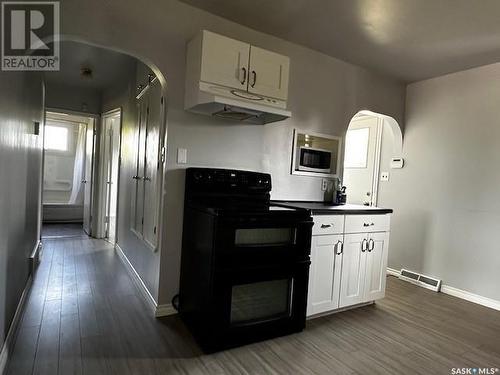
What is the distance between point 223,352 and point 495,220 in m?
2.86

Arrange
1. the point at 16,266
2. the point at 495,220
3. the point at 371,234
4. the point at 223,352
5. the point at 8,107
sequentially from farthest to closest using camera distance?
the point at 495,220 → the point at 371,234 → the point at 16,266 → the point at 223,352 → the point at 8,107

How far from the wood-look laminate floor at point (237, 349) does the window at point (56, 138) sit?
4.53 meters

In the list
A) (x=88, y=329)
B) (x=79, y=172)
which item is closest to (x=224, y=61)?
(x=88, y=329)

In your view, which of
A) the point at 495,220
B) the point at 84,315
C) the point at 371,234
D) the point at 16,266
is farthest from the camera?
the point at 495,220

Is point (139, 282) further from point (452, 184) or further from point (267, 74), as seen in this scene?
point (452, 184)

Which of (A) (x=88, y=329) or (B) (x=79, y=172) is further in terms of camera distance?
(B) (x=79, y=172)

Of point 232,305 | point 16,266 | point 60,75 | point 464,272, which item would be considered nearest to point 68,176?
point 60,75

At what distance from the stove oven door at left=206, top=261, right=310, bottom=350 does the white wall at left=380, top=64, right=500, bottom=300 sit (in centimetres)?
207

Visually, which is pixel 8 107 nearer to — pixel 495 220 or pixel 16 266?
pixel 16 266

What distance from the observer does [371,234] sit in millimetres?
2750

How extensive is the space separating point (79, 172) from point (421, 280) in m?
6.45

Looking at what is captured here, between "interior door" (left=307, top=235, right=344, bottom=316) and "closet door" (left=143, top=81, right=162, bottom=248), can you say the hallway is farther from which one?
"interior door" (left=307, top=235, right=344, bottom=316)

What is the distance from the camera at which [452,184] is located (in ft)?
11.0

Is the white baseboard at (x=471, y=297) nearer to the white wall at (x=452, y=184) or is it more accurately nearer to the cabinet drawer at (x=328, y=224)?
the white wall at (x=452, y=184)
